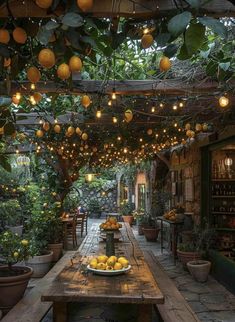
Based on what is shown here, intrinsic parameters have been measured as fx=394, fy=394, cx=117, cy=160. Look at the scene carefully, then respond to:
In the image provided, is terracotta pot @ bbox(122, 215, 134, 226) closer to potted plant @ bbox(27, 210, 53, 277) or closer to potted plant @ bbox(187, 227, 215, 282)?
potted plant @ bbox(27, 210, 53, 277)

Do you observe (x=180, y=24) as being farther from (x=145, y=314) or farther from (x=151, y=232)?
(x=151, y=232)

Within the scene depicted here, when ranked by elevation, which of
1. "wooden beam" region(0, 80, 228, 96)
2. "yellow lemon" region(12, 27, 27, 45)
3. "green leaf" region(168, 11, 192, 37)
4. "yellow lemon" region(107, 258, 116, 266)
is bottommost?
"yellow lemon" region(107, 258, 116, 266)

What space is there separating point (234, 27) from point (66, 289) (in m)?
2.59

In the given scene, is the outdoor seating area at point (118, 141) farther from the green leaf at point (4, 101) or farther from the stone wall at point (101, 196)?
the stone wall at point (101, 196)

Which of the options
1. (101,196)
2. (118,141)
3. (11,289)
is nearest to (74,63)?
(11,289)

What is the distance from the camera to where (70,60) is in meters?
1.68

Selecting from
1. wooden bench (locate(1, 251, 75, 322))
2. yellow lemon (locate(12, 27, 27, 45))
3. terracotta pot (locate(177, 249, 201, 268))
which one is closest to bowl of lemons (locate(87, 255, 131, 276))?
wooden bench (locate(1, 251, 75, 322))

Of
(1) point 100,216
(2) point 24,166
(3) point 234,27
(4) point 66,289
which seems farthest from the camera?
(1) point 100,216

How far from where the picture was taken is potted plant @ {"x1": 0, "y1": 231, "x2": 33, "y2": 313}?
431 cm

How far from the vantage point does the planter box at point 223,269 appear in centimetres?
579

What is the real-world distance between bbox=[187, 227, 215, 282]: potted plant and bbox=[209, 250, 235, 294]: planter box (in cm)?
17

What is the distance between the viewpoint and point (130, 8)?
1.80m

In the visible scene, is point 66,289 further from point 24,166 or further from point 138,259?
point 24,166

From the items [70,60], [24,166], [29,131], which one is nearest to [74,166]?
[24,166]
